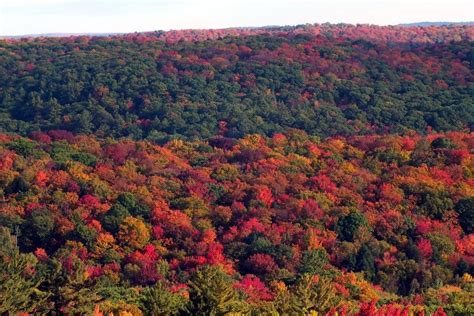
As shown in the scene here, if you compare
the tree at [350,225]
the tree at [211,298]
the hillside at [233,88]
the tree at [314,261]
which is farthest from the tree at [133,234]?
the hillside at [233,88]

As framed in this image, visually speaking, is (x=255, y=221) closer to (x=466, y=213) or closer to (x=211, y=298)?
(x=466, y=213)

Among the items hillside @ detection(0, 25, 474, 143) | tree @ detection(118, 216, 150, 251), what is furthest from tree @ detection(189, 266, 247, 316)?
hillside @ detection(0, 25, 474, 143)

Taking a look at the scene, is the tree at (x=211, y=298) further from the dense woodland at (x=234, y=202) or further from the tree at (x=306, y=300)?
the tree at (x=306, y=300)

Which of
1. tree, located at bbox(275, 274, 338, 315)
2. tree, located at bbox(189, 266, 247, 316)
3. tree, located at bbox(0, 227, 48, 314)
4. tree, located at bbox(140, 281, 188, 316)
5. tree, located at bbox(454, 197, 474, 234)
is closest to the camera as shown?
tree, located at bbox(189, 266, 247, 316)

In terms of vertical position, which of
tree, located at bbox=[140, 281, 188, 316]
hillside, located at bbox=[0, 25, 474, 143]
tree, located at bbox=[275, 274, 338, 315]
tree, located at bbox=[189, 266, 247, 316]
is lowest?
hillside, located at bbox=[0, 25, 474, 143]

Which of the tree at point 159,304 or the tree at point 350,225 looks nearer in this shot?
the tree at point 159,304

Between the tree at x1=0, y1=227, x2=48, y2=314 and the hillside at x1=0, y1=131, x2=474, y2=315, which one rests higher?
the tree at x1=0, y1=227, x2=48, y2=314

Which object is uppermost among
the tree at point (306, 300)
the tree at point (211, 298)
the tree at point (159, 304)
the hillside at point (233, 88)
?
the tree at point (211, 298)

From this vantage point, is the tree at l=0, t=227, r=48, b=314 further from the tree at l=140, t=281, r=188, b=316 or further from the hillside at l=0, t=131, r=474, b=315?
the tree at l=140, t=281, r=188, b=316

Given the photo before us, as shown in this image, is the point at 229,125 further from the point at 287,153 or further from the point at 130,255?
the point at 130,255
